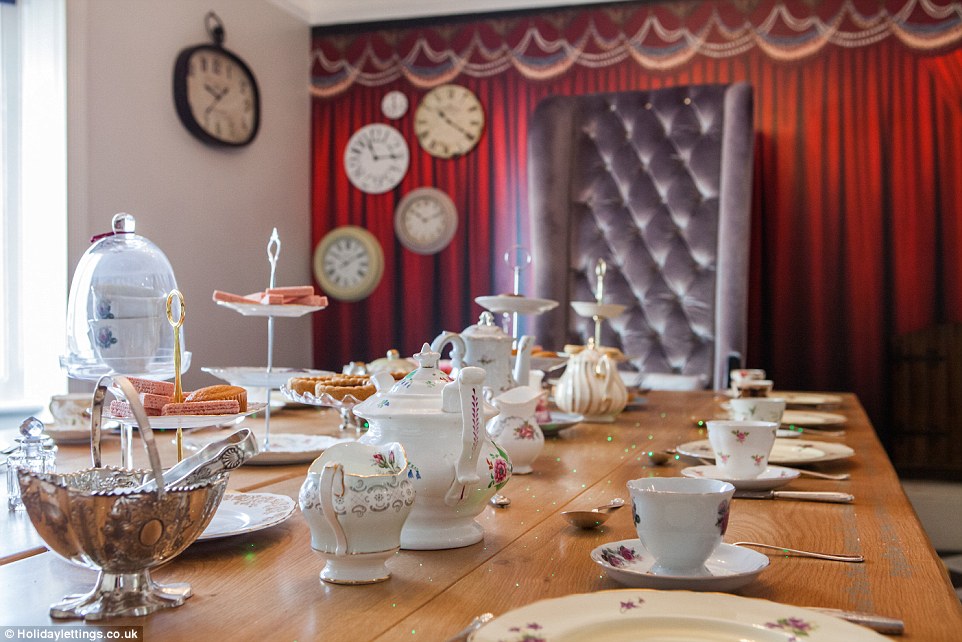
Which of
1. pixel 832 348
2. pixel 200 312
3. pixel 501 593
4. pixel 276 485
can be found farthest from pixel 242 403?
pixel 832 348

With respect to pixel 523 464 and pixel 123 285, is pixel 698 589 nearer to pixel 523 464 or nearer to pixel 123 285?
pixel 523 464

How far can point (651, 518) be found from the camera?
2.61ft

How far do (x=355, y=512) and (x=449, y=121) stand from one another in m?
3.93

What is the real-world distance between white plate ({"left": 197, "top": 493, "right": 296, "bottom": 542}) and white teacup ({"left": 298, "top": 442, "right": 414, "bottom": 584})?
155mm

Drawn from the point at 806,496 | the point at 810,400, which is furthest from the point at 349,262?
the point at 806,496

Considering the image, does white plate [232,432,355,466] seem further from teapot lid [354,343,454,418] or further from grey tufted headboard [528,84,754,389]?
grey tufted headboard [528,84,754,389]

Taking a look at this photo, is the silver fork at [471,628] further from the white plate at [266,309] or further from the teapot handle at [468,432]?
the white plate at [266,309]

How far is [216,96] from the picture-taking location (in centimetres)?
395

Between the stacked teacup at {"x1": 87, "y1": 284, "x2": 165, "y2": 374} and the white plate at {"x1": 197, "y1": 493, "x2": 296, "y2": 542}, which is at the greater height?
the stacked teacup at {"x1": 87, "y1": 284, "x2": 165, "y2": 374}

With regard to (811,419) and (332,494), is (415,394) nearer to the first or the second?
(332,494)

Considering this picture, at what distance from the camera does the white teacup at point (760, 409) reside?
170 cm

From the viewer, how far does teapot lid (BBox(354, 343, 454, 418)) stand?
930 millimetres

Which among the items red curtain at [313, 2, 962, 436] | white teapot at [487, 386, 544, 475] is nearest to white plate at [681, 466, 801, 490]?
white teapot at [487, 386, 544, 475]

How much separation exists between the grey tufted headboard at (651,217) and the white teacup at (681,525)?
2.90 meters
